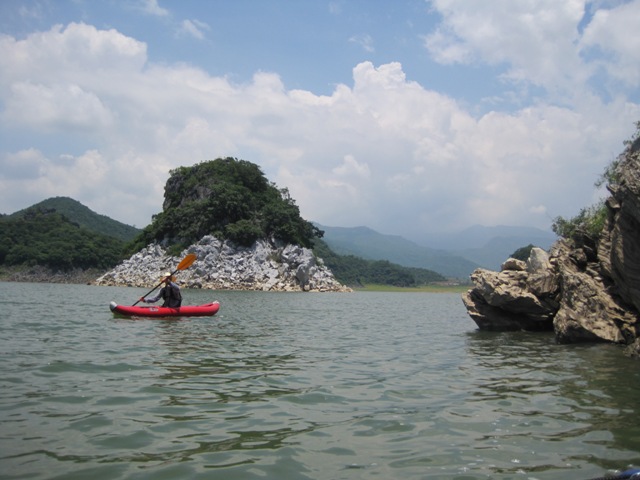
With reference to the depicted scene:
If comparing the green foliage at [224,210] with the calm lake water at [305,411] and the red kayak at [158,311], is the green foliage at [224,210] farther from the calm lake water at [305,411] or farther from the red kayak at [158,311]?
the calm lake water at [305,411]

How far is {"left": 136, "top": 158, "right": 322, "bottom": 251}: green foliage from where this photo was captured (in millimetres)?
86062

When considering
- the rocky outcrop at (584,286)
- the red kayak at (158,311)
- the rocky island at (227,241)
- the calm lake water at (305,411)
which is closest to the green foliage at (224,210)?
the rocky island at (227,241)

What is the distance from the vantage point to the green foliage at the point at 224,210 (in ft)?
282

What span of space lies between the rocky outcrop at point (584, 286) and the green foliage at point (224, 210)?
2583 inches

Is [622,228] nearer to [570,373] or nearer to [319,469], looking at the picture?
[570,373]

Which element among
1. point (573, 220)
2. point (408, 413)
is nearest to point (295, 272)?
point (573, 220)

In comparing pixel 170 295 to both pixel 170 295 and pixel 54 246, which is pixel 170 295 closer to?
pixel 170 295

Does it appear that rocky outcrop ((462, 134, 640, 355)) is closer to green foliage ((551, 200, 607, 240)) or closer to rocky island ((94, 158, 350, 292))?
green foliage ((551, 200, 607, 240))

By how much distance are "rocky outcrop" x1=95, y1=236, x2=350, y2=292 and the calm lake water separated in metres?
64.2

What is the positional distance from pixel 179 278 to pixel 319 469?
250ft

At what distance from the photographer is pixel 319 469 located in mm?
5426

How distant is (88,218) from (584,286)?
155351 millimetres

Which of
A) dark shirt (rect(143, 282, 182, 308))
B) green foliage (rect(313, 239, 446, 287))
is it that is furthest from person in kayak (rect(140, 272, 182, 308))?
green foliage (rect(313, 239, 446, 287))

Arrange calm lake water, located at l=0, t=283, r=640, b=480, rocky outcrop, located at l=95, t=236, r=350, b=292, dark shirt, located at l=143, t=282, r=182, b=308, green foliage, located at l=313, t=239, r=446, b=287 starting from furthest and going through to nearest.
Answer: green foliage, located at l=313, t=239, r=446, b=287, rocky outcrop, located at l=95, t=236, r=350, b=292, dark shirt, located at l=143, t=282, r=182, b=308, calm lake water, located at l=0, t=283, r=640, b=480
